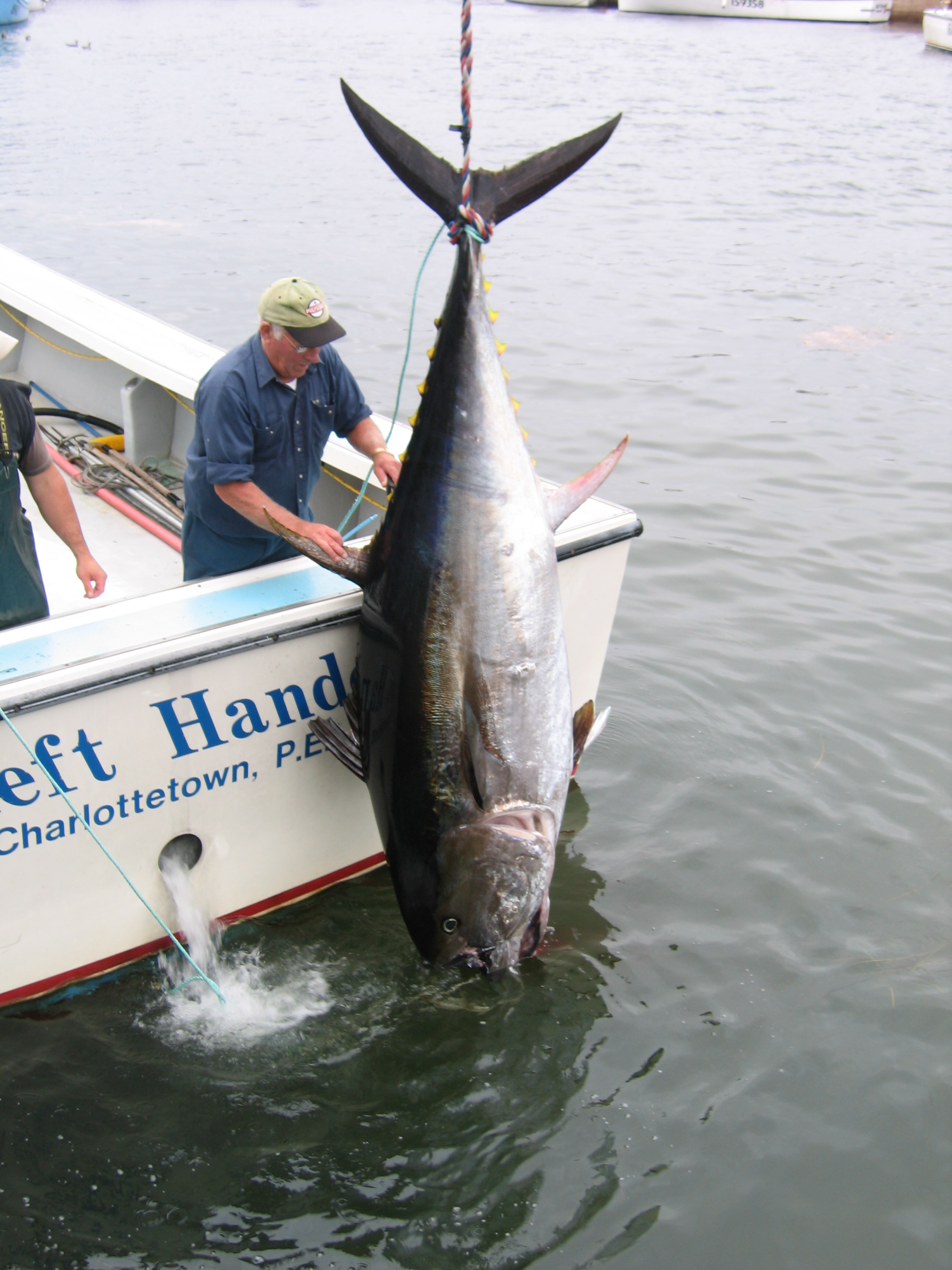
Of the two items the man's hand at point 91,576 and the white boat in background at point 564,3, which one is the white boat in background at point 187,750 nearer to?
the man's hand at point 91,576

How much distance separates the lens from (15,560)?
3.42 meters

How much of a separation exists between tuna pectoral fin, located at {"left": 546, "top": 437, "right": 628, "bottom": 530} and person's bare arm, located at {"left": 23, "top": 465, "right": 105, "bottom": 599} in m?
1.53

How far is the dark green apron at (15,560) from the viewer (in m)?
3.31

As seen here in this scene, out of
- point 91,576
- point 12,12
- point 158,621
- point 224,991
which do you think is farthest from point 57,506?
point 12,12

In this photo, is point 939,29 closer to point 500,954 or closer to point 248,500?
point 248,500

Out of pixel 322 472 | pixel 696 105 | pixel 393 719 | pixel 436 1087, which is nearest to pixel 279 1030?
pixel 436 1087

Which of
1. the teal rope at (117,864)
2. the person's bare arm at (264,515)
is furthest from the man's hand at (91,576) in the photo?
the teal rope at (117,864)

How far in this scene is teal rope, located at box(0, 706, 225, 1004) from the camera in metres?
2.71

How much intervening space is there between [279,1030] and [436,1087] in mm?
512

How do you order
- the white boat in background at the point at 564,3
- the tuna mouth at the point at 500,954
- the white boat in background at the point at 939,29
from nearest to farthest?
the tuna mouth at the point at 500,954, the white boat in background at the point at 939,29, the white boat in background at the point at 564,3

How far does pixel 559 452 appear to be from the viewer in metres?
7.89

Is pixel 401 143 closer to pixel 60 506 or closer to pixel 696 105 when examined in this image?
pixel 60 506

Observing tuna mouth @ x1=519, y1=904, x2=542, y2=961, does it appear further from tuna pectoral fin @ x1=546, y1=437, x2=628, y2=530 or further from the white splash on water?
tuna pectoral fin @ x1=546, y1=437, x2=628, y2=530

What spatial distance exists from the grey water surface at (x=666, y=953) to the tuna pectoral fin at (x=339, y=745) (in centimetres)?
73
